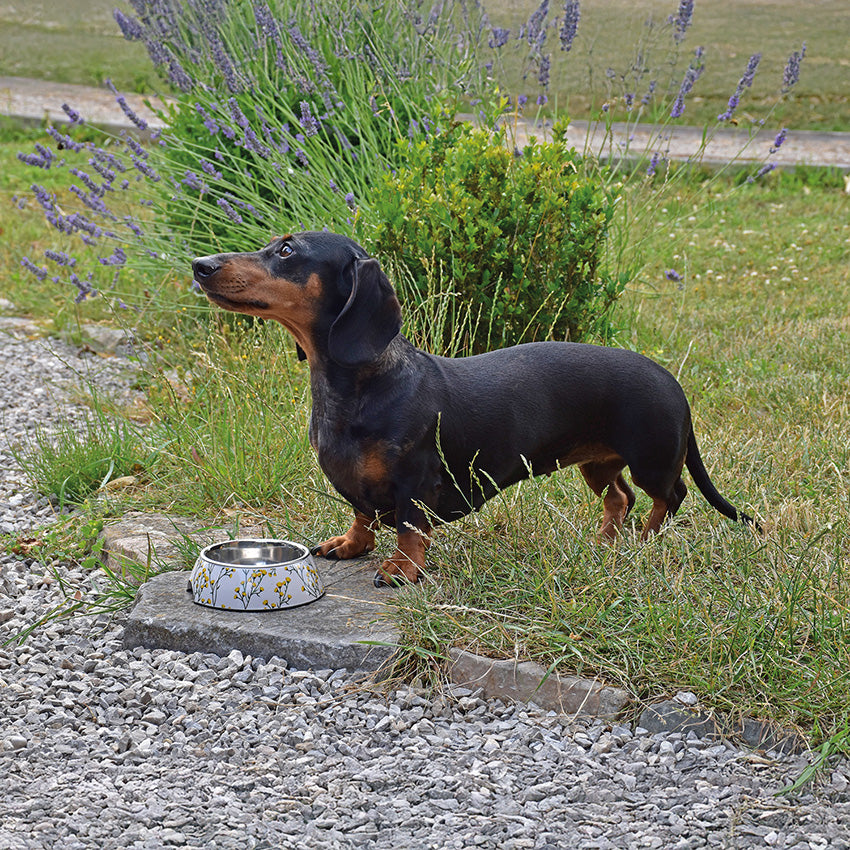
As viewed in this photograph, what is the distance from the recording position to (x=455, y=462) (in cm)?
336

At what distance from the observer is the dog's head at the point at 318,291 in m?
3.03

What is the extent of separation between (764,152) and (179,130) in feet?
26.3

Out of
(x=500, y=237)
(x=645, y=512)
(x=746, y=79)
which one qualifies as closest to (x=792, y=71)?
(x=746, y=79)

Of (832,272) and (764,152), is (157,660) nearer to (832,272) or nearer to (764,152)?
(832,272)

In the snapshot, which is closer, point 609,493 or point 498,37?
point 609,493

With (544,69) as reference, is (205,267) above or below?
below

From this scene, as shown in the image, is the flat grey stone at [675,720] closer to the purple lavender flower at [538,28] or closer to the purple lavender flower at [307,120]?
the purple lavender flower at [307,120]

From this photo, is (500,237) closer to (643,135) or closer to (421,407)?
(421,407)

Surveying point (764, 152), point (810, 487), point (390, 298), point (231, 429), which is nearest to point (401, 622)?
point (390, 298)

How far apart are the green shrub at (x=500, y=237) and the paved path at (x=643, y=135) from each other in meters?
6.12

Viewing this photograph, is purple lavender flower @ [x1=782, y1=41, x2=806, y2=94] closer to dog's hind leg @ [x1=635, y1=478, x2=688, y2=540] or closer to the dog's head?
dog's hind leg @ [x1=635, y1=478, x2=688, y2=540]

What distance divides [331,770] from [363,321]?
1.21 metres

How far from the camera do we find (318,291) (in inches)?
123

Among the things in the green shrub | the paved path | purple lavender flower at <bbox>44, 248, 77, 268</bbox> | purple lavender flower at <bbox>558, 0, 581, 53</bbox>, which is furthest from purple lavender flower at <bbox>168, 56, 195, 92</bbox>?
the paved path
